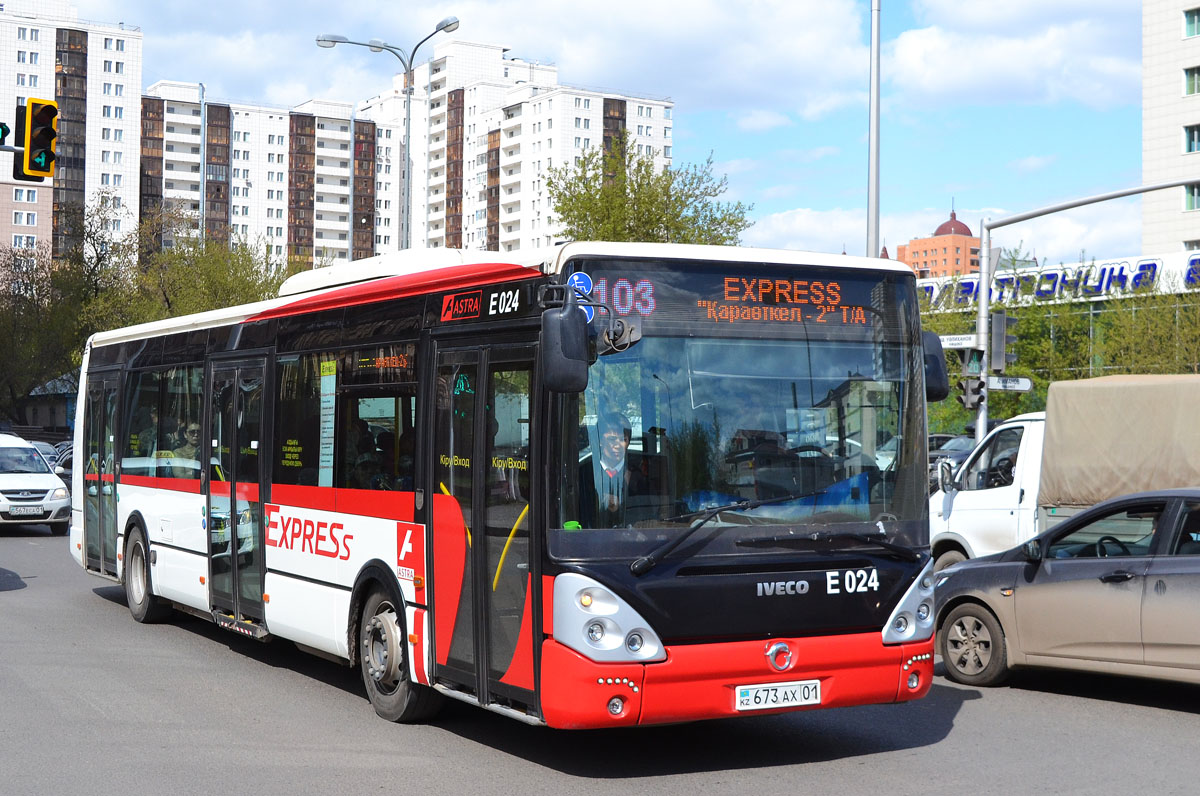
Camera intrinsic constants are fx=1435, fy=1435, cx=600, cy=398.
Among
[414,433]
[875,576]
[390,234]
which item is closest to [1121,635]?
[875,576]

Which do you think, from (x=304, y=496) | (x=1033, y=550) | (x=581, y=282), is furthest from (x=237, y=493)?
(x=1033, y=550)

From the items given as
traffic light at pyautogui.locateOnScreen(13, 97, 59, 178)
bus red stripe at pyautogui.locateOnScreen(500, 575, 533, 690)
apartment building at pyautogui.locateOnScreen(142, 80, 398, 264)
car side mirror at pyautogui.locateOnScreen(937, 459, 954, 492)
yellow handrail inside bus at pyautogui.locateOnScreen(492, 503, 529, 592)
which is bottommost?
bus red stripe at pyautogui.locateOnScreen(500, 575, 533, 690)

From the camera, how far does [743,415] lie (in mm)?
7402

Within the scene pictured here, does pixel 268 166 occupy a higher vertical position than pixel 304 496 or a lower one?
higher

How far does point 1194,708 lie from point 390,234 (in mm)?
156725

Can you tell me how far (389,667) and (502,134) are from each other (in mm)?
138939

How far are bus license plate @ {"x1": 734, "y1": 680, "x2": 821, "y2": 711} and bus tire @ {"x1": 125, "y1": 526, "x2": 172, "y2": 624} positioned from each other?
7.79m

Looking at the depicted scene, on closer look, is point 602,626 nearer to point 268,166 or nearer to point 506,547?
point 506,547

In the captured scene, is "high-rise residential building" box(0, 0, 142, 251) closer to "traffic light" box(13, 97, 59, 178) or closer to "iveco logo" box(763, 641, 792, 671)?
"traffic light" box(13, 97, 59, 178)

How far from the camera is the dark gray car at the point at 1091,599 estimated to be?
9.25 meters

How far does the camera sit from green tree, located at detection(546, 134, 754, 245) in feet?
111

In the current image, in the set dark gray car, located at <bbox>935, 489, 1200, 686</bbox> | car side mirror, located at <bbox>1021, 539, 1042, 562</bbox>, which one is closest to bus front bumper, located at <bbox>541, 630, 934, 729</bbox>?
dark gray car, located at <bbox>935, 489, 1200, 686</bbox>

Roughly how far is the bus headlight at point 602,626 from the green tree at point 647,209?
26.7 m

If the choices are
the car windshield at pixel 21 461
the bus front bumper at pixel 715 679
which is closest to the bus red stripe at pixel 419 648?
the bus front bumper at pixel 715 679
